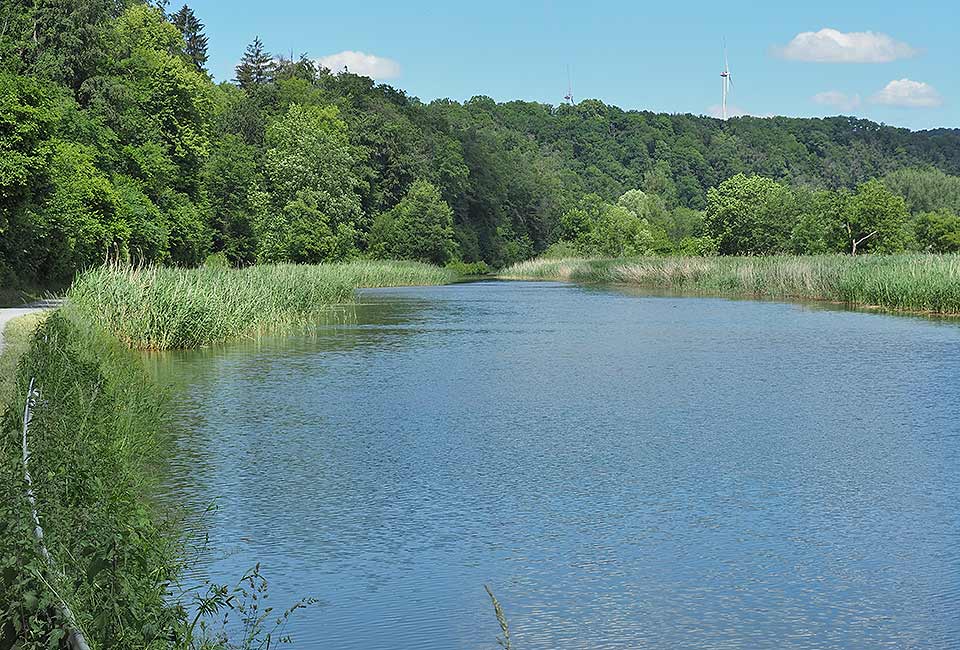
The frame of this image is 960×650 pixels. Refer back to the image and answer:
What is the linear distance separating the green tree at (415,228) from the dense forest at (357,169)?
0.56ft

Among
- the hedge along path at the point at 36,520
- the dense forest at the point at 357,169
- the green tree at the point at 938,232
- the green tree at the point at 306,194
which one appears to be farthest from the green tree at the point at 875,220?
the hedge along path at the point at 36,520

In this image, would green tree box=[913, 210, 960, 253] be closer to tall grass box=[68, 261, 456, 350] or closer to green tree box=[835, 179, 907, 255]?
green tree box=[835, 179, 907, 255]

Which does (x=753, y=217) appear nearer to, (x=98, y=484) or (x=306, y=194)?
(x=306, y=194)

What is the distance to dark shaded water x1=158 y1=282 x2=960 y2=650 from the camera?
23.1 ft

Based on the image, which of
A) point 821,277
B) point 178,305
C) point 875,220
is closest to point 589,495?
point 178,305

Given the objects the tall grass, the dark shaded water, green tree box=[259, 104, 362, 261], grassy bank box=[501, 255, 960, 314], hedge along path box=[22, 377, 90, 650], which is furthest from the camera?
green tree box=[259, 104, 362, 261]

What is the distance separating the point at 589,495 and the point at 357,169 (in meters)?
77.0

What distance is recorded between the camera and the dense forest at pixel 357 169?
37094mm

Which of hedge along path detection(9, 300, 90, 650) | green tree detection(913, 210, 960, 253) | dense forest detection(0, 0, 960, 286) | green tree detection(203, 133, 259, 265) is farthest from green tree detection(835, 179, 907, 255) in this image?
hedge along path detection(9, 300, 90, 650)

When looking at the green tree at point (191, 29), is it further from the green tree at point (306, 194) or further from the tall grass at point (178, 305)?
the tall grass at point (178, 305)

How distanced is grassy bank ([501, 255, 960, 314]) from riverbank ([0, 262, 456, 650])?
21202 millimetres

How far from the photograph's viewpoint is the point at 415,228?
3346 inches

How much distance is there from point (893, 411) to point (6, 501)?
37.1ft

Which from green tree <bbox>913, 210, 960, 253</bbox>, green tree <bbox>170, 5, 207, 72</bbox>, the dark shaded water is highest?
green tree <bbox>170, 5, 207, 72</bbox>
